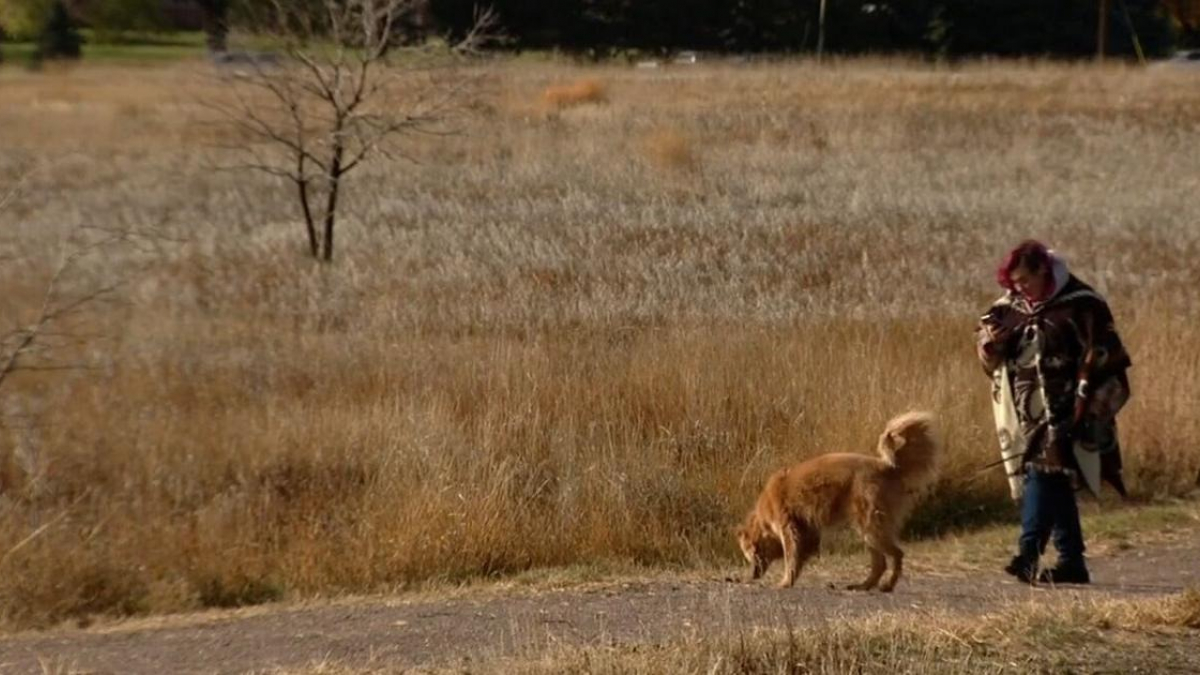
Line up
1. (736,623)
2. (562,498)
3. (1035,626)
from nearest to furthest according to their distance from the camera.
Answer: (1035,626) → (736,623) → (562,498)

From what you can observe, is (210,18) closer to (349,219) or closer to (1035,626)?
(349,219)

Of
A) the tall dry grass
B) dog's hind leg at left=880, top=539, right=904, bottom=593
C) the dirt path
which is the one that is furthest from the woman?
the tall dry grass

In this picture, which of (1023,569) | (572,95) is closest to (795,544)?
(1023,569)

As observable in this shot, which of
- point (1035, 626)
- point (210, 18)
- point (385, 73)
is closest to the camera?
point (1035, 626)

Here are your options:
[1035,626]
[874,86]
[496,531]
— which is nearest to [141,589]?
[496,531]

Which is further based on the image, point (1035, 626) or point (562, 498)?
point (562, 498)

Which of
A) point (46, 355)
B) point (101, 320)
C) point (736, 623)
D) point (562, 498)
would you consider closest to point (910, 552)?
point (562, 498)

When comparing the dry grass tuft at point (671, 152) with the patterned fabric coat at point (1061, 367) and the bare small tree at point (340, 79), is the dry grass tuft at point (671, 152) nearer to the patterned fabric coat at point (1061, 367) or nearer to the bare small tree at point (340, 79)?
the bare small tree at point (340, 79)

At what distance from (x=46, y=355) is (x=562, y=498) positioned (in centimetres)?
413

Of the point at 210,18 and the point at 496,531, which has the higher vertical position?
the point at 210,18

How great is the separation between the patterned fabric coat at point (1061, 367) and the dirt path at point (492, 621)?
70 centimetres

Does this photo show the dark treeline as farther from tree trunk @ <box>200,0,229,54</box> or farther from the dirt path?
the dirt path

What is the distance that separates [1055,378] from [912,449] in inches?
28.4

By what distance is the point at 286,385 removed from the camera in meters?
12.6
